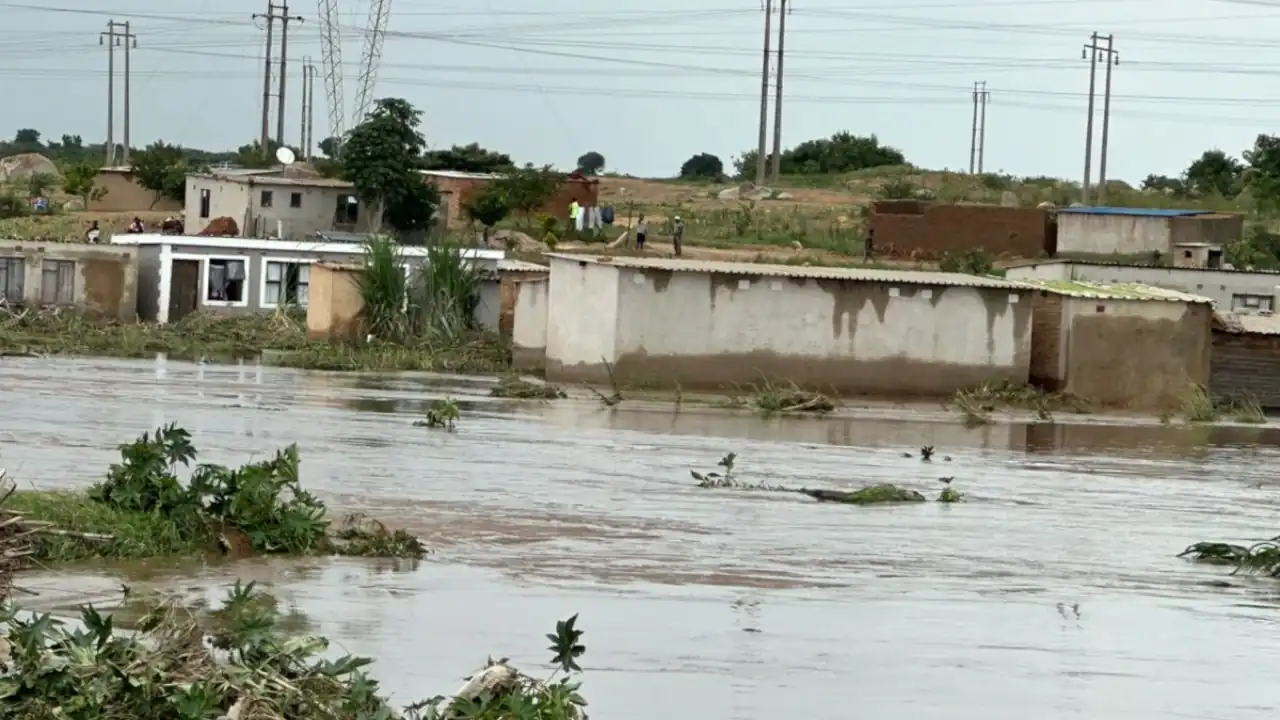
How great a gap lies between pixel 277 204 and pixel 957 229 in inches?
715

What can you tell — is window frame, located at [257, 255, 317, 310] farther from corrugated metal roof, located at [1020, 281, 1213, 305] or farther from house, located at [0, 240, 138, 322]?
corrugated metal roof, located at [1020, 281, 1213, 305]

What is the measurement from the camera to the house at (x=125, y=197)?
70938 mm

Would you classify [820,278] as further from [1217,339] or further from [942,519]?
[942,519]

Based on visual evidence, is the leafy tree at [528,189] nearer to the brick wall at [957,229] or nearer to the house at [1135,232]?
the brick wall at [957,229]

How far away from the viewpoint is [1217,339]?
38.7 m

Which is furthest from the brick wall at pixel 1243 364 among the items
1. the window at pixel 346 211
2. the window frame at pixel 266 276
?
the window at pixel 346 211

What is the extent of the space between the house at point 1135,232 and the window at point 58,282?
2462cm

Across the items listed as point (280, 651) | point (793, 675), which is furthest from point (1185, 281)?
point (280, 651)

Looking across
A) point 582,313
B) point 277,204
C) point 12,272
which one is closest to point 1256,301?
point 582,313

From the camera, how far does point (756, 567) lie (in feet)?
52.1

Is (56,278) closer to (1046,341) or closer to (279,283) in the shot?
(279,283)

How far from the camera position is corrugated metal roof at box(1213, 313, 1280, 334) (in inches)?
A: 1518

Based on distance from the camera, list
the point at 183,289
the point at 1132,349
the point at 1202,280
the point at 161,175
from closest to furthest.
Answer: the point at 1132,349, the point at 1202,280, the point at 183,289, the point at 161,175

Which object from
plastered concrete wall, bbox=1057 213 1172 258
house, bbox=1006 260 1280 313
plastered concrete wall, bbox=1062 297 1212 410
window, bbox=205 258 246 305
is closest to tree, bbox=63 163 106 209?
window, bbox=205 258 246 305
